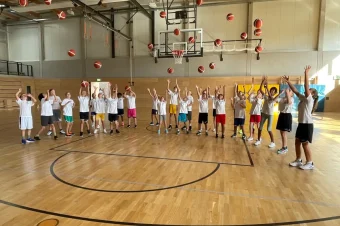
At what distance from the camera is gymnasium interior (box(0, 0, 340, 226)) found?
2.91 m

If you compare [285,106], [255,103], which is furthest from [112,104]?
[285,106]

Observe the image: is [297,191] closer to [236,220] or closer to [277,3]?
[236,220]

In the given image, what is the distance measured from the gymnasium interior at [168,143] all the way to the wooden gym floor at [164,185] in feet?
0.08

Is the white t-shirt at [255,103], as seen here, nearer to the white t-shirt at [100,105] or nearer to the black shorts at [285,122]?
the black shorts at [285,122]

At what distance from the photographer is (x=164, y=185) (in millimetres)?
3633

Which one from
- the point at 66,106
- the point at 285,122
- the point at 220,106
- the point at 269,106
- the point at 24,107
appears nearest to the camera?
the point at 285,122

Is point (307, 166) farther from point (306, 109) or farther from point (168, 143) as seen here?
point (168, 143)

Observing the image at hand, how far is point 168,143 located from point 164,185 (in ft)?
9.68

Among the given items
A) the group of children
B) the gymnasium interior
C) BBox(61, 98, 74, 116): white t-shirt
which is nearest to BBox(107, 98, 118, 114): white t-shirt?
the group of children

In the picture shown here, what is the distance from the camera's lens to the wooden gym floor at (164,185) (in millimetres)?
2738

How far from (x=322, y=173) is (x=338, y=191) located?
0.79m

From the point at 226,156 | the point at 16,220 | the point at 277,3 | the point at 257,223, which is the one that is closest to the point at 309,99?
the point at 226,156

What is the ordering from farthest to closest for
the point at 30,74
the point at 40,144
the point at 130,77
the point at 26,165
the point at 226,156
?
the point at 30,74, the point at 130,77, the point at 40,144, the point at 226,156, the point at 26,165

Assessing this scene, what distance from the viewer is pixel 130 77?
16047 mm
